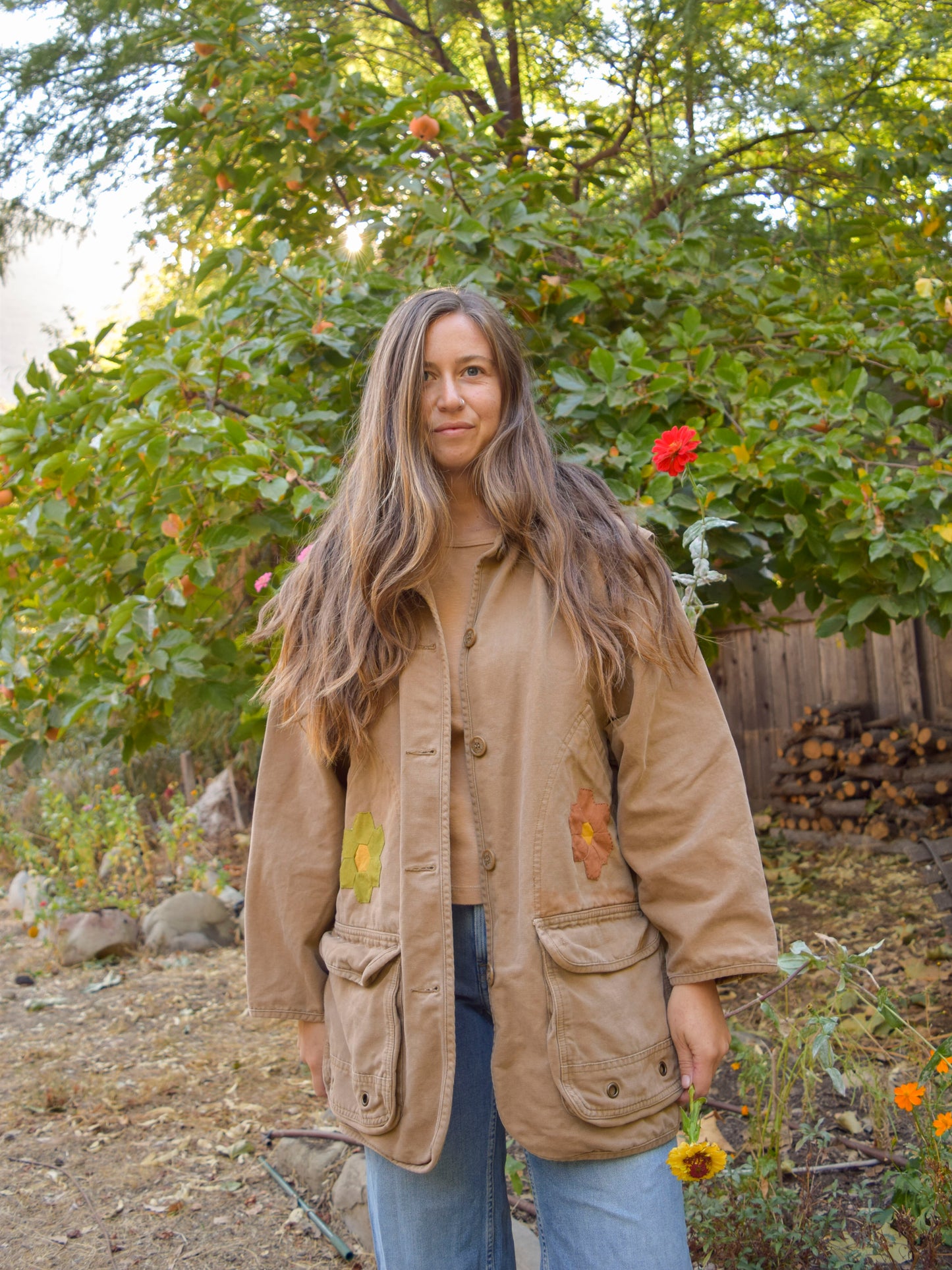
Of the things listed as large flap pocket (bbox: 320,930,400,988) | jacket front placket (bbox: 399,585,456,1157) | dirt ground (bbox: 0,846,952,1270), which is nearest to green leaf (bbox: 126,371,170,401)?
jacket front placket (bbox: 399,585,456,1157)

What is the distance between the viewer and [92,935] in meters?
4.84

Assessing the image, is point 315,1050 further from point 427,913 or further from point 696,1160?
point 696,1160

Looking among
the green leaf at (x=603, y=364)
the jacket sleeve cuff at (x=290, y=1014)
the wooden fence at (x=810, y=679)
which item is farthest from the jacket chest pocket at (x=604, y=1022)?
the wooden fence at (x=810, y=679)

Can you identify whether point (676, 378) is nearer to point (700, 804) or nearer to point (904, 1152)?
point (700, 804)

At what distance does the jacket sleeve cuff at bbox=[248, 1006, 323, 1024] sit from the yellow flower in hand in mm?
506

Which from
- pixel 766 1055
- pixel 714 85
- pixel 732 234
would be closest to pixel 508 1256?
pixel 766 1055

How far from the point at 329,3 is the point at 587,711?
3.68m

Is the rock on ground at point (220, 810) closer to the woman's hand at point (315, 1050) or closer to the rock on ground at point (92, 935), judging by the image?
the rock on ground at point (92, 935)

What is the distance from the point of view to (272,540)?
257 centimetres

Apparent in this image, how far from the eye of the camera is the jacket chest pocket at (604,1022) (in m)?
1.16

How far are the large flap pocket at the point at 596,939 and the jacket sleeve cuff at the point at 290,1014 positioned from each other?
395 mm

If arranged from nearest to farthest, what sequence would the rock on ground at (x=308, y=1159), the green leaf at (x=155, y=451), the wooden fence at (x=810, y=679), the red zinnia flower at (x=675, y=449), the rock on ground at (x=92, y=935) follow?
the red zinnia flower at (x=675, y=449) → the green leaf at (x=155, y=451) → the rock on ground at (x=308, y=1159) → the rock on ground at (x=92, y=935) → the wooden fence at (x=810, y=679)

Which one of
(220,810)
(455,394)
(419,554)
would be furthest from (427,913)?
(220,810)

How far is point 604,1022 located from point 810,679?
16.7 ft
